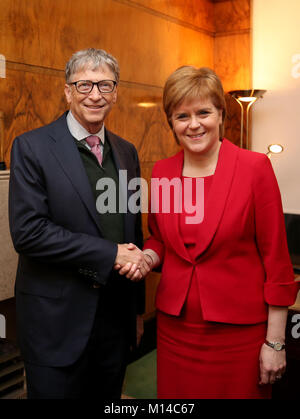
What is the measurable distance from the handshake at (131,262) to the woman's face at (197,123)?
17.9 inches

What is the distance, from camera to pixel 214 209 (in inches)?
65.6

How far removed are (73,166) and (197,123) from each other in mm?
507

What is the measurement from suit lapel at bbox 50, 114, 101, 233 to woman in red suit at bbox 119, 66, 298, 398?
1.03 feet

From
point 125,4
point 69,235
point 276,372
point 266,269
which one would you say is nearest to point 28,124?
point 69,235

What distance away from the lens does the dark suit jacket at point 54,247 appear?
1.69 m

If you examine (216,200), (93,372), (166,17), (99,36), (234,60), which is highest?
(166,17)

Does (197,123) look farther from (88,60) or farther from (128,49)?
(128,49)

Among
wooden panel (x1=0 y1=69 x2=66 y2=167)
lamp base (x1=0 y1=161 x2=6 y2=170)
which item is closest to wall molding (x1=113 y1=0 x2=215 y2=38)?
wooden panel (x1=0 y1=69 x2=66 y2=167)

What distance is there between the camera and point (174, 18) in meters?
4.21

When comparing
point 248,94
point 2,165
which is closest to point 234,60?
point 248,94

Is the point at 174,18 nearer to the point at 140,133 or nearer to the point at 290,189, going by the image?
the point at 140,133

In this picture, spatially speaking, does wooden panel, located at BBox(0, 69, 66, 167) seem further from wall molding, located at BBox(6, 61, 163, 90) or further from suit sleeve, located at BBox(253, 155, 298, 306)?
suit sleeve, located at BBox(253, 155, 298, 306)

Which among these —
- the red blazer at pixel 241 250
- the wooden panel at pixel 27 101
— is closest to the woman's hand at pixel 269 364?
the red blazer at pixel 241 250

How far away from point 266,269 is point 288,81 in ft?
11.2
